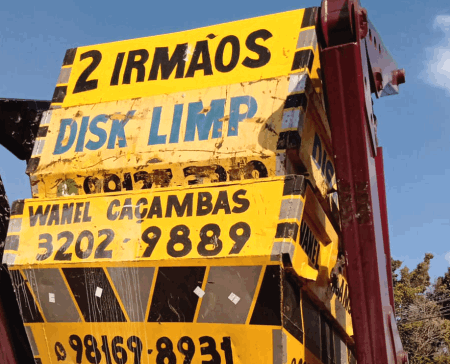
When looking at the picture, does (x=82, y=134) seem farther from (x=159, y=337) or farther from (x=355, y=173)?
(x=355, y=173)

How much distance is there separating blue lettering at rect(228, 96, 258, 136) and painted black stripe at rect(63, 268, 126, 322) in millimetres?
1096

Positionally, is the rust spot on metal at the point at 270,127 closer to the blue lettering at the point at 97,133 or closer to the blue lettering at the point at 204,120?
the blue lettering at the point at 204,120

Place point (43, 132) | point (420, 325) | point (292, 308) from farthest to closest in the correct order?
point (420, 325)
point (43, 132)
point (292, 308)

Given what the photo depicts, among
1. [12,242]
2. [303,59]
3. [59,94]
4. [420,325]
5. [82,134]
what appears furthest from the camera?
[420,325]

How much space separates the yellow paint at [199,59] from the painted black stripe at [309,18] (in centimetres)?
3

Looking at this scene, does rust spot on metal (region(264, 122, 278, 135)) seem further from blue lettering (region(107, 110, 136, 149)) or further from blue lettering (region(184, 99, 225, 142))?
blue lettering (region(107, 110, 136, 149))

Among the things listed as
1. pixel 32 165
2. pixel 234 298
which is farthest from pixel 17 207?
pixel 234 298

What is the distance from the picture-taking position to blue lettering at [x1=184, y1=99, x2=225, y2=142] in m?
3.80

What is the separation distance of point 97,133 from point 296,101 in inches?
52.0

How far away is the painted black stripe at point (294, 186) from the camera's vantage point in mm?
3264

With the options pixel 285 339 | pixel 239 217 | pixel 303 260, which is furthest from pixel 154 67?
pixel 285 339

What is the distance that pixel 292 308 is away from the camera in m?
3.27

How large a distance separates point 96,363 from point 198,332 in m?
0.74

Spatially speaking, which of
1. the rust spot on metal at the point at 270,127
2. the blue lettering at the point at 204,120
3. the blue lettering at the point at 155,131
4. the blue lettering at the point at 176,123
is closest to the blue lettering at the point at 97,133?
the blue lettering at the point at 155,131
